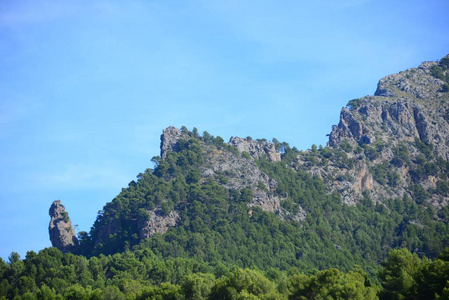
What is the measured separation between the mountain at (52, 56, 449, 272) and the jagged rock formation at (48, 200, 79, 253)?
261 cm

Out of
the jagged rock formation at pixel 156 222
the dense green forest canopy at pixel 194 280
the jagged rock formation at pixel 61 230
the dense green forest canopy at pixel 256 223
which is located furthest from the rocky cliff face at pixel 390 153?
the jagged rock formation at pixel 61 230

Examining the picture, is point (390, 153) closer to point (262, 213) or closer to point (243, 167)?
point (243, 167)

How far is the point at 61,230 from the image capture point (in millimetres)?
167250

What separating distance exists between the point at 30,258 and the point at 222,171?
60.5 m

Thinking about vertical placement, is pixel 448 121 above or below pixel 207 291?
above

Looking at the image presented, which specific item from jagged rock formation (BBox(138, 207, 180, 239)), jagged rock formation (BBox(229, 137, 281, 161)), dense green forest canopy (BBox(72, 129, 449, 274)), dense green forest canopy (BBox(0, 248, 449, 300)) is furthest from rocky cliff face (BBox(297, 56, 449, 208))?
dense green forest canopy (BBox(0, 248, 449, 300))

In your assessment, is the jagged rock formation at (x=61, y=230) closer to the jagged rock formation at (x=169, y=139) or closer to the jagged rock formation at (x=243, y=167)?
the jagged rock formation at (x=243, y=167)

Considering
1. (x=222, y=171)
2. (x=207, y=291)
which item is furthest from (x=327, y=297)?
(x=222, y=171)

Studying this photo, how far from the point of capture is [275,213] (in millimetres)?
163875

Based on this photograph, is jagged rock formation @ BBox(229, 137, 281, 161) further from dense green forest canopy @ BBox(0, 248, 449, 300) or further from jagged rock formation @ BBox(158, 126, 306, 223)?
dense green forest canopy @ BBox(0, 248, 449, 300)

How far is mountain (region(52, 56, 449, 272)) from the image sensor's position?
15038cm

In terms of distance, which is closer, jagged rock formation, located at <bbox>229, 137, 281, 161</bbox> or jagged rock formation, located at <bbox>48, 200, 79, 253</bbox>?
jagged rock formation, located at <bbox>48, 200, 79, 253</bbox>

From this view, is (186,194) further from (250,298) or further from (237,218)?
(250,298)

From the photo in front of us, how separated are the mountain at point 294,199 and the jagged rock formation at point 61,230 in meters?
2.61
